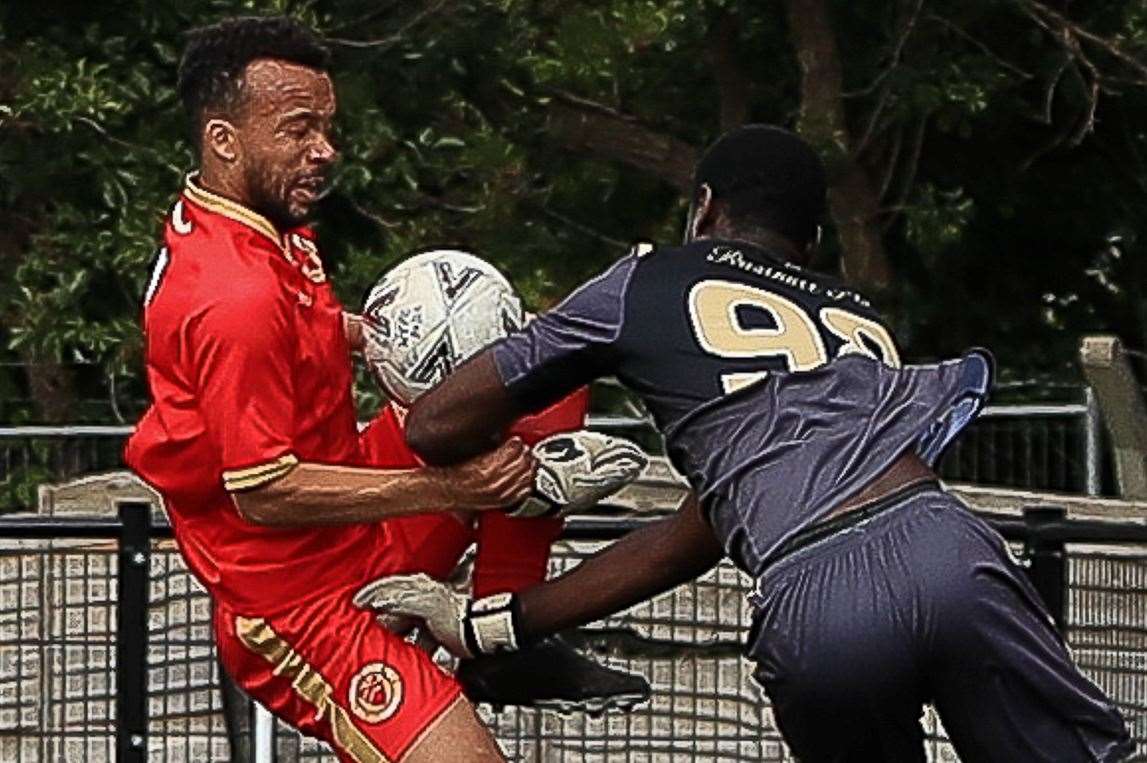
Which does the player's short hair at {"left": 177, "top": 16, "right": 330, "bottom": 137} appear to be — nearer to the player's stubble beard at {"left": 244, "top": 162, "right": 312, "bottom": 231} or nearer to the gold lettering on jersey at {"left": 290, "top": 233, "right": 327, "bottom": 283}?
the player's stubble beard at {"left": 244, "top": 162, "right": 312, "bottom": 231}

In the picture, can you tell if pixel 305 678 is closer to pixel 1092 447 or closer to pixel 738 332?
pixel 738 332

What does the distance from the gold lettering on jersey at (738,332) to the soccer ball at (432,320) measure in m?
0.78

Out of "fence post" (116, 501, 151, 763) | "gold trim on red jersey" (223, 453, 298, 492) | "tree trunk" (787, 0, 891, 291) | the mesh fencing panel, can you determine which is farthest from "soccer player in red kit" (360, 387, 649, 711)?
"tree trunk" (787, 0, 891, 291)

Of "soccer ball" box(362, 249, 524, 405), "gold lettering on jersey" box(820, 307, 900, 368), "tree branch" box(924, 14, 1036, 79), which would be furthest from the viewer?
"tree branch" box(924, 14, 1036, 79)

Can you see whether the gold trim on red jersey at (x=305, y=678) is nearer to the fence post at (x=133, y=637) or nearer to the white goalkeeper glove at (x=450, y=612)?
the white goalkeeper glove at (x=450, y=612)

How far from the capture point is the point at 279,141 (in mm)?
5984

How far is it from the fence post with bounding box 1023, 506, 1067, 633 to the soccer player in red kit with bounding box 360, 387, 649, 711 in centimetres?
103

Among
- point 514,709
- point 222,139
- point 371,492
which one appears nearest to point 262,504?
point 371,492

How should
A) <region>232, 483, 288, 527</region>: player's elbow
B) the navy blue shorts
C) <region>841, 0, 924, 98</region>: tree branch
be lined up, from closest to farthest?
1. the navy blue shorts
2. <region>232, 483, 288, 527</region>: player's elbow
3. <region>841, 0, 924, 98</region>: tree branch

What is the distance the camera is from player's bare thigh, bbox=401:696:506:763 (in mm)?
5906

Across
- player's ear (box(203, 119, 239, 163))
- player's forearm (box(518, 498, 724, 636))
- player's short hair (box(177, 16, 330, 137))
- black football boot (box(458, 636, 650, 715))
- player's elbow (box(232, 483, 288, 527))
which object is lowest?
black football boot (box(458, 636, 650, 715))

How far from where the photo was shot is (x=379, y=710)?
19.6ft

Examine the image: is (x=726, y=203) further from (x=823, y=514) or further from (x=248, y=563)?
(x=248, y=563)

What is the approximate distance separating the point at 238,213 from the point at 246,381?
1.36 feet
